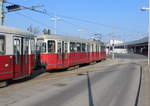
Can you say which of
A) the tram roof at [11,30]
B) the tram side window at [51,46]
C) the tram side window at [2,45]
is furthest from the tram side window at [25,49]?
the tram side window at [51,46]

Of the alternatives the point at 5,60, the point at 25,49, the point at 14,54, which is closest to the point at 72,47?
the point at 25,49

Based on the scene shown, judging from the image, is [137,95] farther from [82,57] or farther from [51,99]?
[82,57]

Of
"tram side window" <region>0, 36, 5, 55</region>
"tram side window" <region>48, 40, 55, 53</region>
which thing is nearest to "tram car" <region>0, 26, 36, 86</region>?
"tram side window" <region>0, 36, 5, 55</region>

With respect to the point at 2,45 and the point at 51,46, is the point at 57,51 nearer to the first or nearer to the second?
the point at 51,46

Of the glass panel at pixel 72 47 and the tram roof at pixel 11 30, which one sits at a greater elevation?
the tram roof at pixel 11 30

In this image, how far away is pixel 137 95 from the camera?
1186cm

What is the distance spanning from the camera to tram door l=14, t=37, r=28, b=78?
14.8 metres

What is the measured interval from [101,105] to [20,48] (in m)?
6.96

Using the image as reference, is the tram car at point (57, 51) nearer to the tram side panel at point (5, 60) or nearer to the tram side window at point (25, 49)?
the tram side window at point (25, 49)

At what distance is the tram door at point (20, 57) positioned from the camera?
48.4ft

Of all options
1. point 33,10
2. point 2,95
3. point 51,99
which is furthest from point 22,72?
point 33,10

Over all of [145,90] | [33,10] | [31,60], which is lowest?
[145,90]

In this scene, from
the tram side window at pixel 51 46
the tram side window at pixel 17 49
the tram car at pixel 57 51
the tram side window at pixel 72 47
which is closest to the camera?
the tram side window at pixel 17 49

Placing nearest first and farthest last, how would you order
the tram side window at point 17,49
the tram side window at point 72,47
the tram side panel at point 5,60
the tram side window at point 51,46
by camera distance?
the tram side panel at point 5,60, the tram side window at point 17,49, the tram side window at point 51,46, the tram side window at point 72,47
